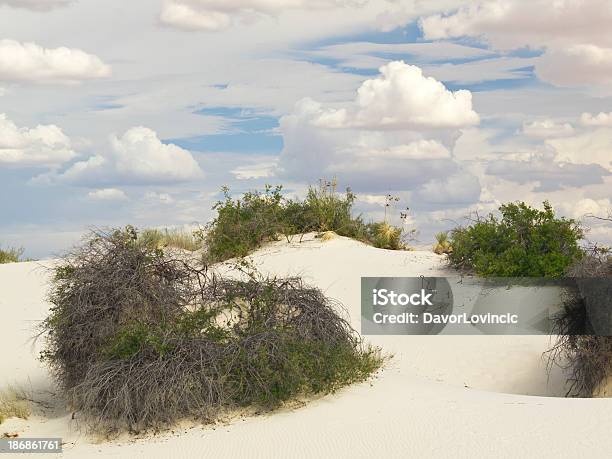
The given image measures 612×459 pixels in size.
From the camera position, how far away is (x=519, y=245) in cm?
1816

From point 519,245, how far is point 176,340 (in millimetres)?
10771

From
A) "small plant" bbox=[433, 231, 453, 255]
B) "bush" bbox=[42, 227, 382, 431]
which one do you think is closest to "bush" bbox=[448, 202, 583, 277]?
"small plant" bbox=[433, 231, 453, 255]

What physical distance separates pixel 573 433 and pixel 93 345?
5.95 m

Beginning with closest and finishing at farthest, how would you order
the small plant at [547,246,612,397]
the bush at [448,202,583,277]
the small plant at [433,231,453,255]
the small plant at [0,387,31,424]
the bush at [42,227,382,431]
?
the bush at [42,227,382,431], the small plant at [0,387,31,424], the small plant at [547,246,612,397], the bush at [448,202,583,277], the small plant at [433,231,453,255]

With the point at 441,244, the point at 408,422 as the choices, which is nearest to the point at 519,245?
the point at 441,244

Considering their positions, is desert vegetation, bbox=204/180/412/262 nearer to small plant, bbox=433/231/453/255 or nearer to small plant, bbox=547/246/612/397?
small plant, bbox=433/231/453/255

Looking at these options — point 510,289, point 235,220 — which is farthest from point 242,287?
point 235,220

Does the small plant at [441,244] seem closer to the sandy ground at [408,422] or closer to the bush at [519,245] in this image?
the bush at [519,245]

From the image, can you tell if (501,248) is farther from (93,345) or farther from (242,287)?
(93,345)

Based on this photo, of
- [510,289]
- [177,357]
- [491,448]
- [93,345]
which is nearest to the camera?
[491,448]

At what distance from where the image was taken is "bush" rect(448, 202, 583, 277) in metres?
17.5

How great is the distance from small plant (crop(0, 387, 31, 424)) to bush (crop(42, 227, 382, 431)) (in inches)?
23.9

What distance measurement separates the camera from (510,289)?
17.3 m

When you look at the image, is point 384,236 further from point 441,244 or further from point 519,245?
point 519,245
